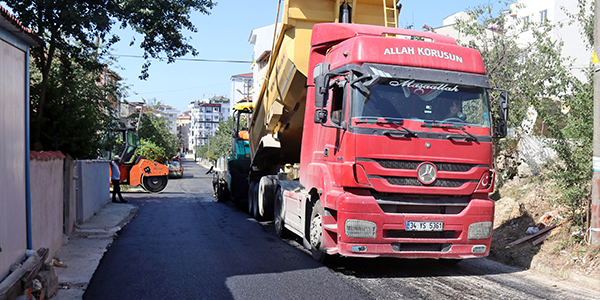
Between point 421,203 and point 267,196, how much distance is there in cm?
591

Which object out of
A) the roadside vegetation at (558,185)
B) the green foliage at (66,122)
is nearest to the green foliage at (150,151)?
the green foliage at (66,122)

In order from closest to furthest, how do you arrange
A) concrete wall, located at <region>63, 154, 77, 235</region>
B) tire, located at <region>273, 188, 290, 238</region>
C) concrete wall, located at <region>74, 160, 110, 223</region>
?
concrete wall, located at <region>63, 154, 77, 235</region> < tire, located at <region>273, 188, 290, 238</region> < concrete wall, located at <region>74, 160, 110, 223</region>

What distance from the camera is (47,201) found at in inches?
304

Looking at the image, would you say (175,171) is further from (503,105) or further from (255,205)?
(503,105)

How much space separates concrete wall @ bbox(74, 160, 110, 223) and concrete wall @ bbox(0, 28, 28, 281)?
5.92 meters

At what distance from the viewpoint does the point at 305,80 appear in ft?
28.8

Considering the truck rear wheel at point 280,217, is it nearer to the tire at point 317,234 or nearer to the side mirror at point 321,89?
the tire at point 317,234

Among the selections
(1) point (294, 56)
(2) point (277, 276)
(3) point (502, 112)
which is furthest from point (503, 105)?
(2) point (277, 276)

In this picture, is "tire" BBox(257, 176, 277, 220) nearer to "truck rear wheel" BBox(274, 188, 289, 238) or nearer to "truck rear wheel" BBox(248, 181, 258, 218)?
"truck rear wheel" BBox(248, 181, 258, 218)

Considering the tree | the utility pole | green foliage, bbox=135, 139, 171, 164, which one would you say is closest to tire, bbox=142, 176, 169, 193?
the tree

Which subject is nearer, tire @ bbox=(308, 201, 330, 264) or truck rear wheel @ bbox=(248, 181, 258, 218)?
tire @ bbox=(308, 201, 330, 264)

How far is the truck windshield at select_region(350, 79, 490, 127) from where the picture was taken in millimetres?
6582

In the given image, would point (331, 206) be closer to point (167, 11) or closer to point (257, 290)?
point (257, 290)

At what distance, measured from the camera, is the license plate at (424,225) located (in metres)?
6.51
